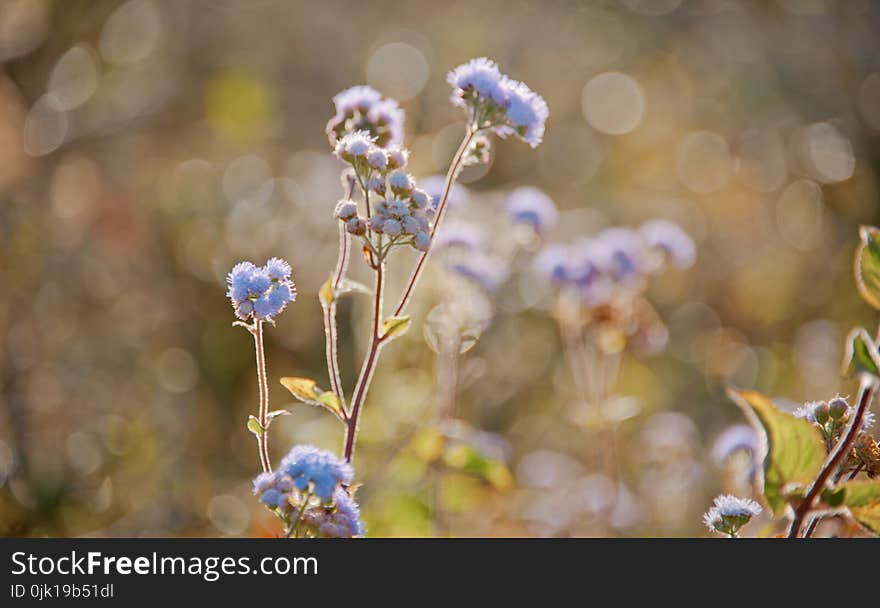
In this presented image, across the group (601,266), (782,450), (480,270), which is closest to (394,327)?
(782,450)

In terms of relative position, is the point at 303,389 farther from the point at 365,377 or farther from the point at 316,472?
the point at 316,472

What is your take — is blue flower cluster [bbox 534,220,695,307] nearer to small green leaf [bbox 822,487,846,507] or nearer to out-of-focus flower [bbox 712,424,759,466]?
out-of-focus flower [bbox 712,424,759,466]

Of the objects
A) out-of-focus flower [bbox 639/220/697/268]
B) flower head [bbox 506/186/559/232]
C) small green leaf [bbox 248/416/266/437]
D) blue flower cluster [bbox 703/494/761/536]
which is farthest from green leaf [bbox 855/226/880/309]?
out-of-focus flower [bbox 639/220/697/268]

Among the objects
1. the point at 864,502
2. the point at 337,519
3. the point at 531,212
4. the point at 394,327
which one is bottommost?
the point at 864,502

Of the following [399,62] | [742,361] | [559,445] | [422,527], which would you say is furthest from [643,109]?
[422,527]

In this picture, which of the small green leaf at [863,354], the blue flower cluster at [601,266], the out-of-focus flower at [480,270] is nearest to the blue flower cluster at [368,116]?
the out-of-focus flower at [480,270]
